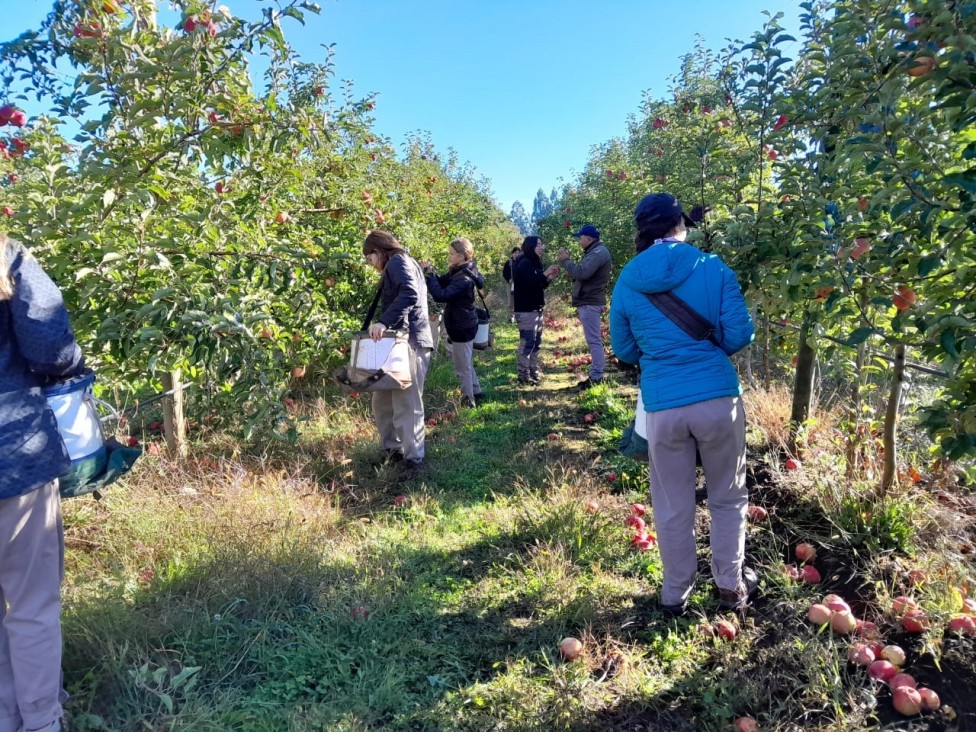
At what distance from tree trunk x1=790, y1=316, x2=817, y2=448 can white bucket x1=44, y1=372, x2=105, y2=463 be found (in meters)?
3.57

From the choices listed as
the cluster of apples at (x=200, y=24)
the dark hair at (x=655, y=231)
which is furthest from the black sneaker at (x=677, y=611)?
the cluster of apples at (x=200, y=24)

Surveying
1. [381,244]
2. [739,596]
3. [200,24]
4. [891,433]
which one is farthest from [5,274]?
[891,433]

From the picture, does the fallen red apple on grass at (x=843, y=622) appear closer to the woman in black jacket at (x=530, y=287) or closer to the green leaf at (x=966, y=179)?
the green leaf at (x=966, y=179)

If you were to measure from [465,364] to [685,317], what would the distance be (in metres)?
3.72

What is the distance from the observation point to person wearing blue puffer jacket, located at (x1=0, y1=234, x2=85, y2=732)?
1.71 meters

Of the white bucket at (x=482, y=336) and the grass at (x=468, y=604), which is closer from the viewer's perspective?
the grass at (x=468, y=604)

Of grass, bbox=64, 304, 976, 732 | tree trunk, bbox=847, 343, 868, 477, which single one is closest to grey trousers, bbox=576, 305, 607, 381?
grass, bbox=64, 304, 976, 732

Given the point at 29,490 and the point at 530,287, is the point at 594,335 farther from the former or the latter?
the point at 29,490

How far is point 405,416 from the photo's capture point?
4.32 metres

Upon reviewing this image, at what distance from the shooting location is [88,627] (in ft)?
7.49

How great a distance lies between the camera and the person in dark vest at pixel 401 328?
409 centimetres

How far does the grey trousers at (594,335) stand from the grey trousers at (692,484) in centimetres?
383

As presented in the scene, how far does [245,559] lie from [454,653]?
3.91ft

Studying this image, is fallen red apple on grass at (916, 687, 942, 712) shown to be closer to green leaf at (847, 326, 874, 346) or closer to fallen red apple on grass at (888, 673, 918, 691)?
fallen red apple on grass at (888, 673, 918, 691)
